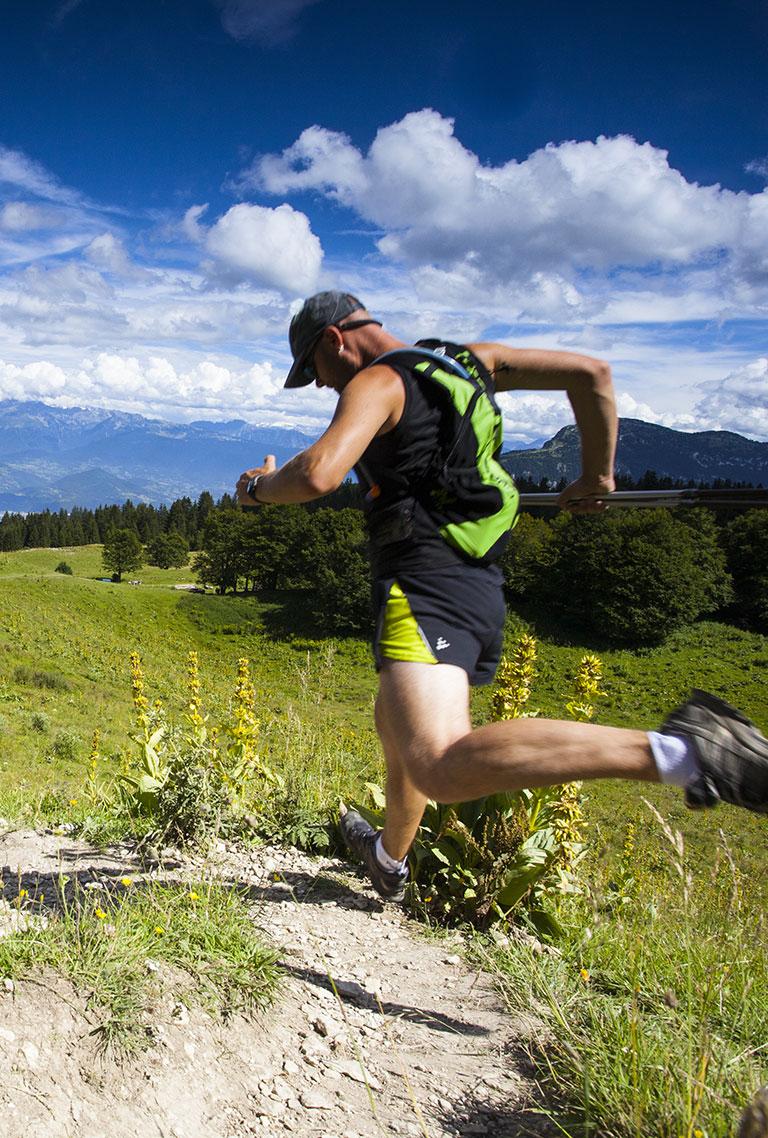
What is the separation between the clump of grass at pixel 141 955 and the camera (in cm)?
251

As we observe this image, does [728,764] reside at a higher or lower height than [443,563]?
lower

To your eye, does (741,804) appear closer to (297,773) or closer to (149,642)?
(297,773)

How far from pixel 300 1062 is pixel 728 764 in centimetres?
174

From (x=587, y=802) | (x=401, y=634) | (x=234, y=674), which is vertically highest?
(x=401, y=634)

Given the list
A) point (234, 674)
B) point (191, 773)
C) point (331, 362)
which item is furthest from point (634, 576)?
point (331, 362)

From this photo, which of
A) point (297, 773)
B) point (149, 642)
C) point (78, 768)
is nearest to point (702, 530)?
point (149, 642)

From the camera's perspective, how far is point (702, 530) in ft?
267

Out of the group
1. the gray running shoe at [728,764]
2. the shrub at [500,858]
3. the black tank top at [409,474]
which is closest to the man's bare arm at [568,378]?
the black tank top at [409,474]

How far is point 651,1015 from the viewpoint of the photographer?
2.67 m

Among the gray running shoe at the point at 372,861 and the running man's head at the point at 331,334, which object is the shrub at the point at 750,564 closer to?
the gray running shoe at the point at 372,861

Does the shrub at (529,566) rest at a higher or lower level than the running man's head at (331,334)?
lower

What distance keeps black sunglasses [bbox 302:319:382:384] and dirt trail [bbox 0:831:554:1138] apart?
7.70ft

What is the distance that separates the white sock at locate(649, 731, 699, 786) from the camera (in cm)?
231

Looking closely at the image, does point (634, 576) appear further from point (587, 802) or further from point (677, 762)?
point (677, 762)
